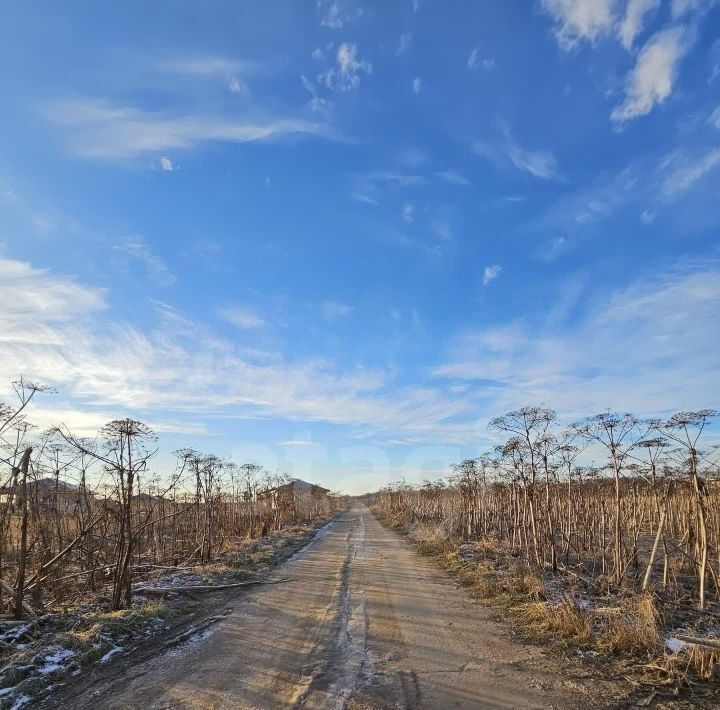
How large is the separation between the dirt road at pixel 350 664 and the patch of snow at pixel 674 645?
120 cm

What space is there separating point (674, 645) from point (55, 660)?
7.48 m

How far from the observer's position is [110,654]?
6785 mm

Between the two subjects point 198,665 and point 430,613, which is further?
point 430,613

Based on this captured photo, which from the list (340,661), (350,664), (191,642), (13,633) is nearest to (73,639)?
(13,633)

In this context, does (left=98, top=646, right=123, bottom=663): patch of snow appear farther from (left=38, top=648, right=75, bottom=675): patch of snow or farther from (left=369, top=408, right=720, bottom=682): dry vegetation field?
(left=369, top=408, right=720, bottom=682): dry vegetation field

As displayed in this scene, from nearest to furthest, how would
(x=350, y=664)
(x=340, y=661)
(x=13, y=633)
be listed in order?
(x=350, y=664), (x=340, y=661), (x=13, y=633)

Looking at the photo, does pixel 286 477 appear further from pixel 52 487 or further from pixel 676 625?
pixel 676 625

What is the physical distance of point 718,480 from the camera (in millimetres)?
9664

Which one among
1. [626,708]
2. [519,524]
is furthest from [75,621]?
[519,524]

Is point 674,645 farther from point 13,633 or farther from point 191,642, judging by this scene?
point 13,633

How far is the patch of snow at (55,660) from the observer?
6.06 m

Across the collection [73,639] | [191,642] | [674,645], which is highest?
[73,639]

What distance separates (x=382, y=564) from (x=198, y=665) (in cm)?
941

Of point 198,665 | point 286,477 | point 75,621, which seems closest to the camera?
point 198,665
